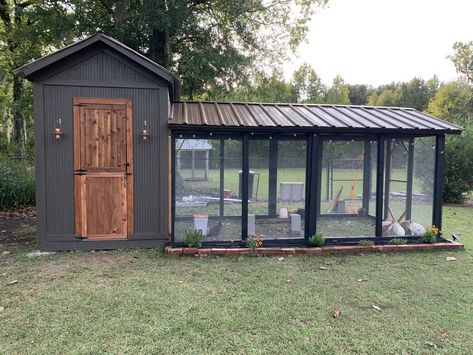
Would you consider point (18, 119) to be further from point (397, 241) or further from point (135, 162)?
point (397, 241)

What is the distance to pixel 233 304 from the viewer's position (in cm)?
345

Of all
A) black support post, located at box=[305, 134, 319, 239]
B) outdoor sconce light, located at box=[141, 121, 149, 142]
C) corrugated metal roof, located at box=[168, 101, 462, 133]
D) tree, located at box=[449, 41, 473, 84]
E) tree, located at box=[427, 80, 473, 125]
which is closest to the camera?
outdoor sconce light, located at box=[141, 121, 149, 142]

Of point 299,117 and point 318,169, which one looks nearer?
point 318,169

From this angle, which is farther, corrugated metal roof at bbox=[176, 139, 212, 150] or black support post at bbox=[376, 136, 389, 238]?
black support post at bbox=[376, 136, 389, 238]

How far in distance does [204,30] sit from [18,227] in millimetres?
8196

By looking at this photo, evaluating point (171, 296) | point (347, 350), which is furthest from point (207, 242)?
point (347, 350)

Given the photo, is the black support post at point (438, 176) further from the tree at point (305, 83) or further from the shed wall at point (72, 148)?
the tree at point (305, 83)

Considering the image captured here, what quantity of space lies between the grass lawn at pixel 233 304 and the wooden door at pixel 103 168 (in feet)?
1.55

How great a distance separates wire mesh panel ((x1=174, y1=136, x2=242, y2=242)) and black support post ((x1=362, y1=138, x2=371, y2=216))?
215 cm

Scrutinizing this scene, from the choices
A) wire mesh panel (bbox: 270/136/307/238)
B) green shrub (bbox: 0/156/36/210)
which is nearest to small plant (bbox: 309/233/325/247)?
wire mesh panel (bbox: 270/136/307/238)

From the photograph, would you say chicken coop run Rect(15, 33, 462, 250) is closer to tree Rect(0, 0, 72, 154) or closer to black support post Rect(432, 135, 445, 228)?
black support post Rect(432, 135, 445, 228)

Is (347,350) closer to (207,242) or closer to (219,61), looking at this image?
(207,242)

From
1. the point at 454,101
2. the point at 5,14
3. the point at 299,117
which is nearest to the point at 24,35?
the point at 5,14

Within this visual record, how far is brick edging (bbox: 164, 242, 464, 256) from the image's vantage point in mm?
5107
